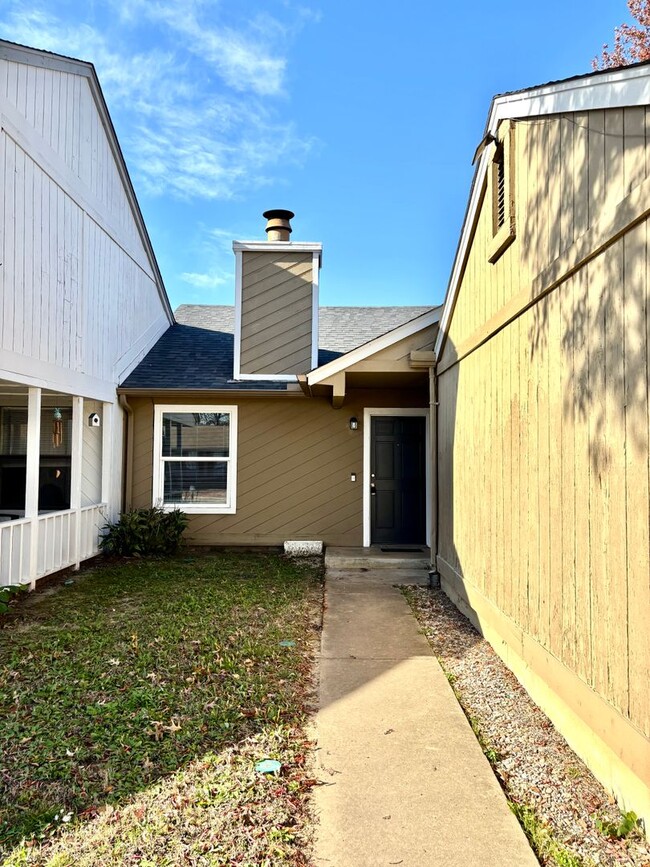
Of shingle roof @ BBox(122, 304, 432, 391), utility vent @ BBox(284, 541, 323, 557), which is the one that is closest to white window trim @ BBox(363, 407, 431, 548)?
utility vent @ BBox(284, 541, 323, 557)

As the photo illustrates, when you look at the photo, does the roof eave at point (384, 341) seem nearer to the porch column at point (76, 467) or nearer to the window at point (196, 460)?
the window at point (196, 460)

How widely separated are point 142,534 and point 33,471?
2.51 m

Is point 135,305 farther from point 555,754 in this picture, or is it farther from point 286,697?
point 555,754

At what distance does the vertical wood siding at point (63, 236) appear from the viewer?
19.6ft

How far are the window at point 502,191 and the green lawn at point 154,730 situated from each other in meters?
3.48

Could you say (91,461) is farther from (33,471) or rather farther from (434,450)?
(434,450)

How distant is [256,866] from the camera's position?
2.18 meters

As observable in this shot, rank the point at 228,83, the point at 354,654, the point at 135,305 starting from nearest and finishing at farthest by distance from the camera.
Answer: the point at 354,654
the point at 135,305
the point at 228,83

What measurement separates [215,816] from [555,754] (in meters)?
1.76

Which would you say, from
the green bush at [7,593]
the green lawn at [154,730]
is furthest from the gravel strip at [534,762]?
the green bush at [7,593]

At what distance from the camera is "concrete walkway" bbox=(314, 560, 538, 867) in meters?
2.29

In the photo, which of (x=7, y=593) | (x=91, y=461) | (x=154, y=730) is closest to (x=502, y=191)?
(x=154, y=730)

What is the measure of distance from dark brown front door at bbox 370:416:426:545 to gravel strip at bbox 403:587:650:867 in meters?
4.37

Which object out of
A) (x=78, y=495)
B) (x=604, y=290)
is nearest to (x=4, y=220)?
(x=78, y=495)
